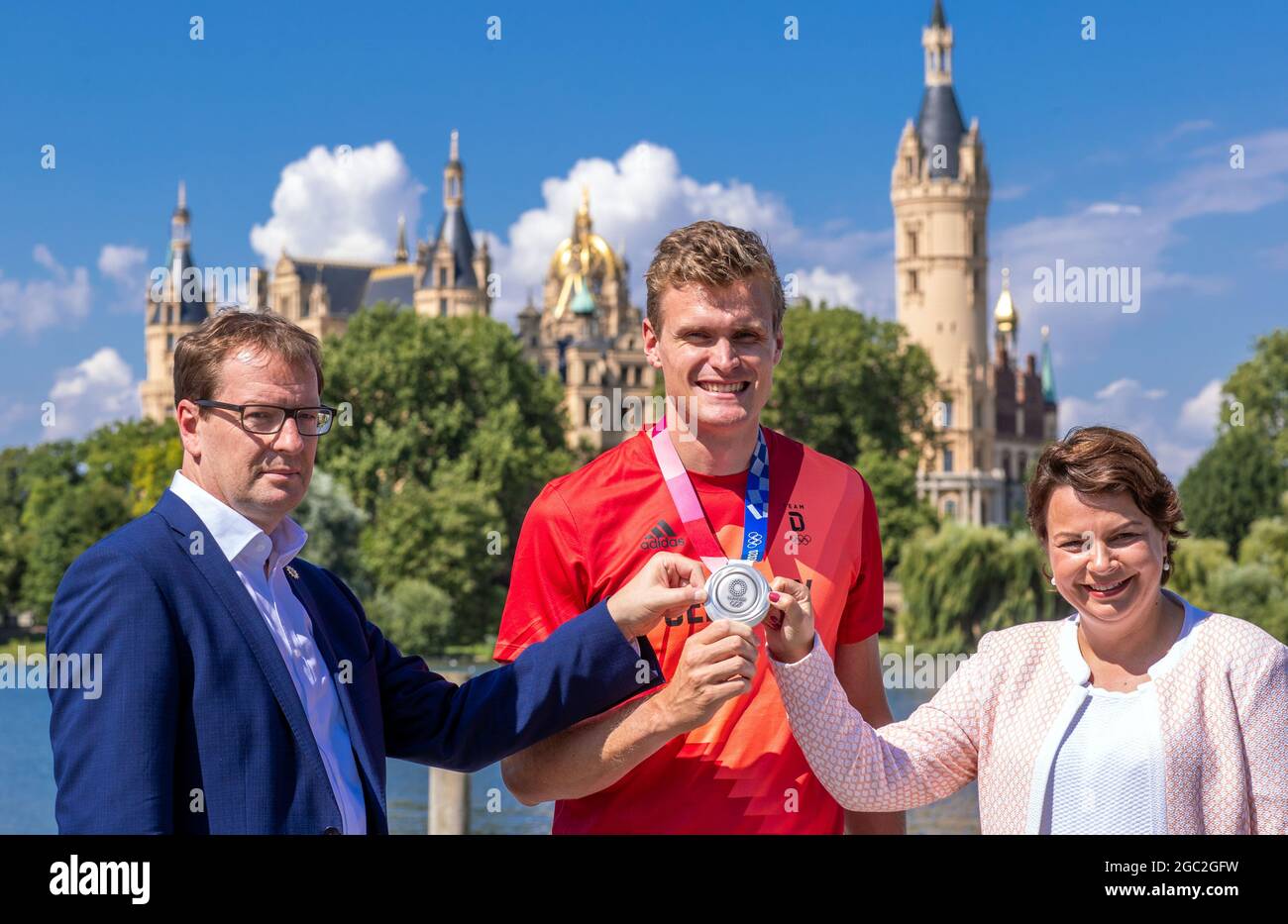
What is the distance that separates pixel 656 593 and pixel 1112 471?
0.84 metres

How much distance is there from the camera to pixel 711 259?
396 cm

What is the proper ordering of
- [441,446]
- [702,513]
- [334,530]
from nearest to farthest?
[702,513], [334,530], [441,446]

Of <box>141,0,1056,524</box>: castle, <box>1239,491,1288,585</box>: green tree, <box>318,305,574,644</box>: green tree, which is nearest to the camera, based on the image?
<box>1239,491,1288,585</box>: green tree

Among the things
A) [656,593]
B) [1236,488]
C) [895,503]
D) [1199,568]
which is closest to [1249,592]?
[1199,568]

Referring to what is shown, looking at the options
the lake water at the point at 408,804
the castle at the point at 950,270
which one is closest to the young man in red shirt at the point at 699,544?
the lake water at the point at 408,804

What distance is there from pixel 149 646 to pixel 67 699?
152 mm

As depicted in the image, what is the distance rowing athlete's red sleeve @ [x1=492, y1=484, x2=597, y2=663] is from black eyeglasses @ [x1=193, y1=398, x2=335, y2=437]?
61cm

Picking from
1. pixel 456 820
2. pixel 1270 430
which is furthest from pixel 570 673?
pixel 1270 430

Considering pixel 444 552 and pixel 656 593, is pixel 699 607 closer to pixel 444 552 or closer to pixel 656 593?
pixel 656 593

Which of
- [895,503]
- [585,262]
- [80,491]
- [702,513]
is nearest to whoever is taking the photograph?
[702,513]

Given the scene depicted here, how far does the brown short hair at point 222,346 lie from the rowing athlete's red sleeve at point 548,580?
67 cm

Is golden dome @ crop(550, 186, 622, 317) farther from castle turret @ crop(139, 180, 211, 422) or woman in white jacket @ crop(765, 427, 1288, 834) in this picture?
woman in white jacket @ crop(765, 427, 1288, 834)

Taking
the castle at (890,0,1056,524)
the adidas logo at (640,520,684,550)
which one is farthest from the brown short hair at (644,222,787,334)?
the castle at (890,0,1056,524)

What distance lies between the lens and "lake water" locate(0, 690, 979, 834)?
609 inches
